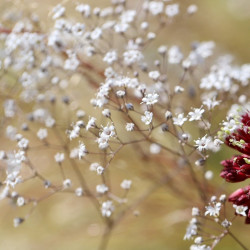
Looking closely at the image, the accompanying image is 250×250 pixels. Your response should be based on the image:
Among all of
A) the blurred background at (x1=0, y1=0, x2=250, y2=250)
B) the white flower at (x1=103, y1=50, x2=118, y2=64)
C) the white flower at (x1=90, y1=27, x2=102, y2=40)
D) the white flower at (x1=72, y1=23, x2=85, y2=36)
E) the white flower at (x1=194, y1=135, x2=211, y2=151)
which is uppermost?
the white flower at (x1=72, y1=23, x2=85, y2=36)

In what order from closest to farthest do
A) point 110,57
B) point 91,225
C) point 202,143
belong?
point 202,143 < point 110,57 < point 91,225

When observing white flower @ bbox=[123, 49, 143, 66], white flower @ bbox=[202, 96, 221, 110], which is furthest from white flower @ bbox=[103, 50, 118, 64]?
white flower @ bbox=[202, 96, 221, 110]

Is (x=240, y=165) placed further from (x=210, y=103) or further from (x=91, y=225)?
(x=91, y=225)

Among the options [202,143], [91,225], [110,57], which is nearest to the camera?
[202,143]

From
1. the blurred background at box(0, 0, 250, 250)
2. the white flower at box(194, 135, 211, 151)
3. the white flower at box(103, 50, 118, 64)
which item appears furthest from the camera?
the blurred background at box(0, 0, 250, 250)

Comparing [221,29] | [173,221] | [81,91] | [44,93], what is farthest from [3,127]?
[221,29]

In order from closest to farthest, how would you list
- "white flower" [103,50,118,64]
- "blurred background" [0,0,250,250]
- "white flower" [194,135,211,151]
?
"white flower" [194,135,211,151], "white flower" [103,50,118,64], "blurred background" [0,0,250,250]

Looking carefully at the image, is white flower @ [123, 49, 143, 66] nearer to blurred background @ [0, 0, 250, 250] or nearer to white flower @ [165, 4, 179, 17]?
white flower @ [165, 4, 179, 17]

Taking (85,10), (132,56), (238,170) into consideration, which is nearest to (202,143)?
(238,170)
